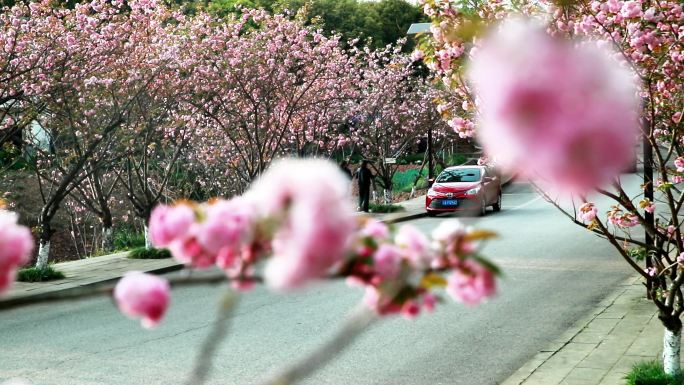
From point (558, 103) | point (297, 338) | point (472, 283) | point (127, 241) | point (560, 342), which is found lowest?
point (560, 342)

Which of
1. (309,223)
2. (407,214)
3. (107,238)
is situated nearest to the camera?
(309,223)

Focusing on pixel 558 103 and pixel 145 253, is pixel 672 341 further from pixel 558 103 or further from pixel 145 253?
pixel 145 253

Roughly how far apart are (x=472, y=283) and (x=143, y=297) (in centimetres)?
50

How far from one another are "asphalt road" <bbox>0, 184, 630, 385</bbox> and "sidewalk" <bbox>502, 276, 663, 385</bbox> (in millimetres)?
308

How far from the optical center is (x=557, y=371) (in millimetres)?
7332

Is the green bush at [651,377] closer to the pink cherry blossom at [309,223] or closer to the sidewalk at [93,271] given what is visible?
the sidewalk at [93,271]

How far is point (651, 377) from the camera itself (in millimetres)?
6555

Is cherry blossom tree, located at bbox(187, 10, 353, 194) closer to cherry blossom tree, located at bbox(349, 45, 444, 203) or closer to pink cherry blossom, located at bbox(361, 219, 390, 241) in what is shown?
cherry blossom tree, located at bbox(349, 45, 444, 203)

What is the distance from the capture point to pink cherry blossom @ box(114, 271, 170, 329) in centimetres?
126

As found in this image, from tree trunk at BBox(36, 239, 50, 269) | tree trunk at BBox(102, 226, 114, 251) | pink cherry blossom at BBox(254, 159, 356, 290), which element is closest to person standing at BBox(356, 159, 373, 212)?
tree trunk at BBox(102, 226, 114, 251)

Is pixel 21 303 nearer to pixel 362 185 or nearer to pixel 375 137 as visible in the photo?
pixel 362 185

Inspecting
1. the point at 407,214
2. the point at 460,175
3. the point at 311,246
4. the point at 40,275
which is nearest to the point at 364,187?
the point at 407,214

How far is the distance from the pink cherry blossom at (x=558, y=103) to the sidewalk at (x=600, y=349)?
6.46 meters

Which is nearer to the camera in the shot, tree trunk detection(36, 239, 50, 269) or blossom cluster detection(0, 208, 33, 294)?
blossom cluster detection(0, 208, 33, 294)
